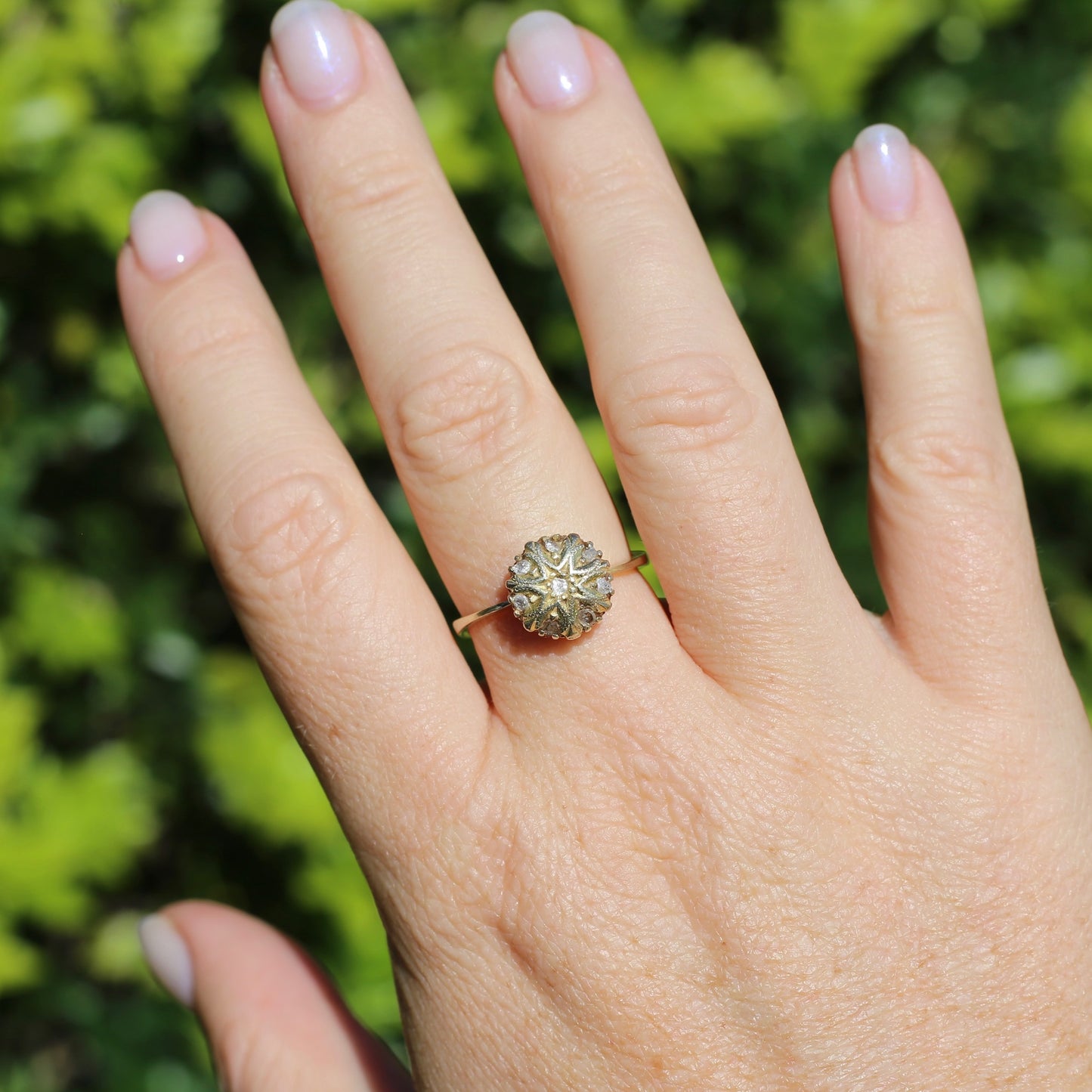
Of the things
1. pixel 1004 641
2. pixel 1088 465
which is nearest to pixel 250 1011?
pixel 1004 641

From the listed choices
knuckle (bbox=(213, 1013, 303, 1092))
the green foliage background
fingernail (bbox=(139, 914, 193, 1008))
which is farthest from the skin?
the green foliage background

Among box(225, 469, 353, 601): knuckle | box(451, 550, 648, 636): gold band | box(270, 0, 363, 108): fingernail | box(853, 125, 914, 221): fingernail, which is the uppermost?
box(270, 0, 363, 108): fingernail

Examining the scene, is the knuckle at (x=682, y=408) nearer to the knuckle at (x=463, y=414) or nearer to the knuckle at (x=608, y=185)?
the knuckle at (x=463, y=414)

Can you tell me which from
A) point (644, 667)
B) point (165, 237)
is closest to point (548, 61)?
point (165, 237)

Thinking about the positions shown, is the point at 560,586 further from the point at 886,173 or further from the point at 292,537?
the point at 886,173

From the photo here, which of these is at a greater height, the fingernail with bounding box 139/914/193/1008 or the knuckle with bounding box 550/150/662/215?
the knuckle with bounding box 550/150/662/215

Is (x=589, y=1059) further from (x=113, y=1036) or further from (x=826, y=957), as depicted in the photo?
(x=113, y=1036)

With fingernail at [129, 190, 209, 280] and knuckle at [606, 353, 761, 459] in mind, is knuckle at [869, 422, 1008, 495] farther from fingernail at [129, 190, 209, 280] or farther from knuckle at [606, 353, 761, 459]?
fingernail at [129, 190, 209, 280]
